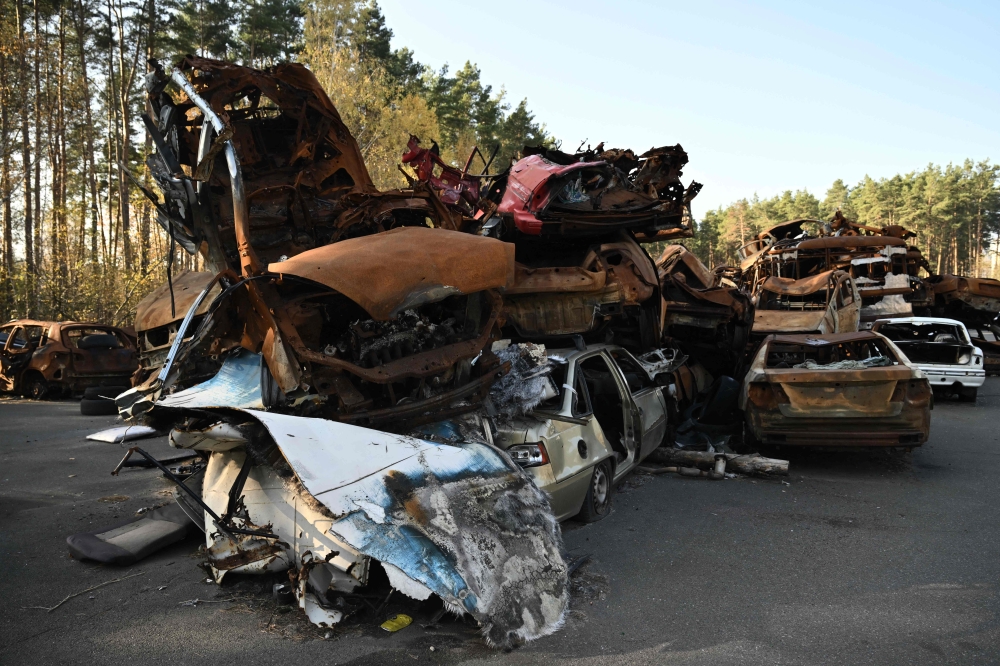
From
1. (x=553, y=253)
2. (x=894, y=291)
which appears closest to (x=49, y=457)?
(x=553, y=253)

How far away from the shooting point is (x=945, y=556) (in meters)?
4.48

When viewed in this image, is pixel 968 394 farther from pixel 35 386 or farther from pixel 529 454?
pixel 35 386

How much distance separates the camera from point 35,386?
13641mm

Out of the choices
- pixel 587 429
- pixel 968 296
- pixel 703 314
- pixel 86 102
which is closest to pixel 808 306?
pixel 703 314

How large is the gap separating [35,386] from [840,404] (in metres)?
15.0

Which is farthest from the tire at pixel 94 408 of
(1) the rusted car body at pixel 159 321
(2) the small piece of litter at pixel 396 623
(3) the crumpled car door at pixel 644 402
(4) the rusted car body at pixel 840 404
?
(4) the rusted car body at pixel 840 404

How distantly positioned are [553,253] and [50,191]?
1083 inches

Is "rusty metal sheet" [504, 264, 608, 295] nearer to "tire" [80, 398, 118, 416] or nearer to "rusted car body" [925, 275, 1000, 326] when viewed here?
"tire" [80, 398, 118, 416]

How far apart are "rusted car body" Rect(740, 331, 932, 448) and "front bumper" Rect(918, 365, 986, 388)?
5.31m

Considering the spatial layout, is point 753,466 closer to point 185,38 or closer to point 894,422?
point 894,422

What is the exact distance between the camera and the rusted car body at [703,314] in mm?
9219

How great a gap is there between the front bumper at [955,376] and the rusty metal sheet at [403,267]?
31.8 feet

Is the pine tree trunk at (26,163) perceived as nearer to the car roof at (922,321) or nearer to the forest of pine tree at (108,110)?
the forest of pine tree at (108,110)

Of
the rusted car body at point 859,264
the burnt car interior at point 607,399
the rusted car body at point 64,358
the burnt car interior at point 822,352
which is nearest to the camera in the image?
the burnt car interior at point 607,399
